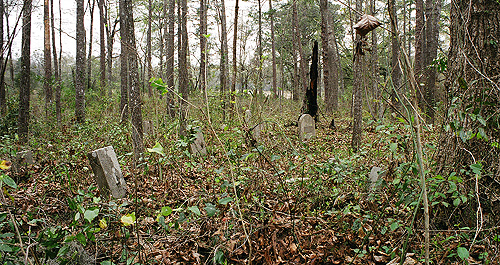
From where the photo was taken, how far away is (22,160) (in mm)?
4879

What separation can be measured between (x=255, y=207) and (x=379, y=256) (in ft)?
3.73

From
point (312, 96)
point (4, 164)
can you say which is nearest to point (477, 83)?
point (4, 164)

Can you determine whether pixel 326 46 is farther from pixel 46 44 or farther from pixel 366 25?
pixel 366 25

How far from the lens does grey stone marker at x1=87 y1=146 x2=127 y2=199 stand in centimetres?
381

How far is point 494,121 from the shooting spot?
2086 millimetres

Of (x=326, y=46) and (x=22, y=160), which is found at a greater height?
(x=326, y=46)

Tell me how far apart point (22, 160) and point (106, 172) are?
85.3 inches

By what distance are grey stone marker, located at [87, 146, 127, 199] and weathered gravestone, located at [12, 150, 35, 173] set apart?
1.79 metres

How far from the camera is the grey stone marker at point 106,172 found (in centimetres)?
381

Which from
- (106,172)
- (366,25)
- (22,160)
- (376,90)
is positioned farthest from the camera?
(376,90)

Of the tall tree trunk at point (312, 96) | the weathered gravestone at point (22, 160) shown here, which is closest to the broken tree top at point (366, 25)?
the weathered gravestone at point (22, 160)

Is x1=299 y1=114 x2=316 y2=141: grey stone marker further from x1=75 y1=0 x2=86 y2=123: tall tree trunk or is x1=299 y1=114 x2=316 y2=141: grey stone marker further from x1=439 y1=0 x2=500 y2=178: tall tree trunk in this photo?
x1=75 y1=0 x2=86 y2=123: tall tree trunk

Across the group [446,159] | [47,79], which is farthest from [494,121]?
[47,79]

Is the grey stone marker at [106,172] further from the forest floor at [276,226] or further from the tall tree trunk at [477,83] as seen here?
the tall tree trunk at [477,83]
